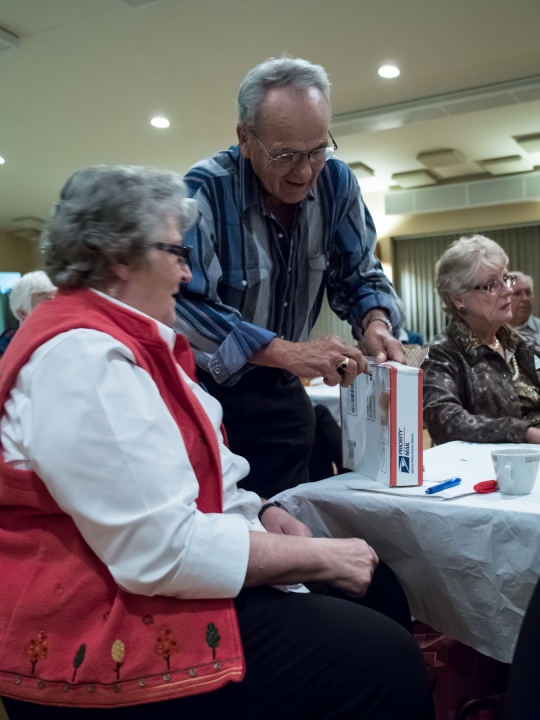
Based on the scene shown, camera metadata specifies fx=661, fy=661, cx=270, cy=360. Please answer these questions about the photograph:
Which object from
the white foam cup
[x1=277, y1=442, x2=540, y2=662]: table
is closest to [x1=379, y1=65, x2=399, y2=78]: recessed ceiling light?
[x1=277, y1=442, x2=540, y2=662]: table

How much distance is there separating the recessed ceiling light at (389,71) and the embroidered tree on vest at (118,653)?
5123mm

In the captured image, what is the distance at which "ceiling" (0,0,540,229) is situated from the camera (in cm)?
427

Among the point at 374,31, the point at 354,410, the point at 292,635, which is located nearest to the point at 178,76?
the point at 374,31

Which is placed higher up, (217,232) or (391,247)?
(391,247)

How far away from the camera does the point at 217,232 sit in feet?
5.08

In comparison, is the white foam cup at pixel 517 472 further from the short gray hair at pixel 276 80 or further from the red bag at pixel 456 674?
the short gray hair at pixel 276 80

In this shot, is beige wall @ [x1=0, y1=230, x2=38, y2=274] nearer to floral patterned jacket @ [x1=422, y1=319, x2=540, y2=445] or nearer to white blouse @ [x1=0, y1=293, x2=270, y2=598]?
floral patterned jacket @ [x1=422, y1=319, x2=540, y2=445]

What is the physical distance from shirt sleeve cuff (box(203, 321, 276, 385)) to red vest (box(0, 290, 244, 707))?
1.58ft

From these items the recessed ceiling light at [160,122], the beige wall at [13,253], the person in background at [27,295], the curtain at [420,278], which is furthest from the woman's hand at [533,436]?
the beige wall at [13,253]

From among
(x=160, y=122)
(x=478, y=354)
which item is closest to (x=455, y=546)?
(x=478, y=354)

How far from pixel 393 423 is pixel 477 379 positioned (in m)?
0.95

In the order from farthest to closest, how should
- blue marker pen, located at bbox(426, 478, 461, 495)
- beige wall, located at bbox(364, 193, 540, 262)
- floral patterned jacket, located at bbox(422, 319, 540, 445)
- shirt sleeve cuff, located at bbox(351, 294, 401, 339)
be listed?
beige wall, located at bbox(364, 193, 540, 262) → floral patterned jacket, located at bbox(422, 319, 540, 445) → shirt sleeve cuff, located at bbox(351, 294, 401, 339) → blue marker pen, located at bbox(426, 478, 461, 495)

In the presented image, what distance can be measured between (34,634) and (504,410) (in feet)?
5.28

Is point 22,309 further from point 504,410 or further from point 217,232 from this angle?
point 504,410
